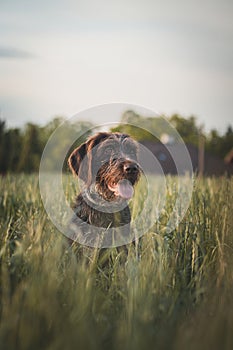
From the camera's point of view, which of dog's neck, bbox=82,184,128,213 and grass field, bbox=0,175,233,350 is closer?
grass field, bbox=0,175,233,350

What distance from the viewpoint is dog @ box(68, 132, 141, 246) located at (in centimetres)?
460

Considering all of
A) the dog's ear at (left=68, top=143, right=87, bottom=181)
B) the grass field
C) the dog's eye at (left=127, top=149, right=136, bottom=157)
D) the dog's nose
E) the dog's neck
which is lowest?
the grass field

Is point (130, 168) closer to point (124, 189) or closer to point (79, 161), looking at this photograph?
point (124, 189)

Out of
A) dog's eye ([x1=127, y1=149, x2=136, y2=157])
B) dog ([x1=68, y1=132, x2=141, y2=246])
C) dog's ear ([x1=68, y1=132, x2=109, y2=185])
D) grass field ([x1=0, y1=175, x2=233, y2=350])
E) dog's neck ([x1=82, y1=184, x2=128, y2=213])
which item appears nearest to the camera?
grass field ([x1=0, y1=175, x2=233, y2=350])

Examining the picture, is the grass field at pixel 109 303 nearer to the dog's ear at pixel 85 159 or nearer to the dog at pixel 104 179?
the dog at pixel 104 179

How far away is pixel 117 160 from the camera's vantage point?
486cm

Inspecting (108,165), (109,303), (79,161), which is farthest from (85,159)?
(109,303)

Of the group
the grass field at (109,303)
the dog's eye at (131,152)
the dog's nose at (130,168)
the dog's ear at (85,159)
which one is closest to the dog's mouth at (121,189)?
the dog's nose at (130,168)

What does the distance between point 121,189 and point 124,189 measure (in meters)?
0.05

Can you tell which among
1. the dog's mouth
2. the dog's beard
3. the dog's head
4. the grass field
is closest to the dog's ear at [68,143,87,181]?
the dog's head

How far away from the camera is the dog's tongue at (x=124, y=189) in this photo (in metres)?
4.87

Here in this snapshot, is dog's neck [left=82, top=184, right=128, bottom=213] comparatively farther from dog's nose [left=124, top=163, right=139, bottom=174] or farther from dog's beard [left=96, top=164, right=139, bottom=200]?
dog's nose [left=124, top=163, right=139, bottom=174]

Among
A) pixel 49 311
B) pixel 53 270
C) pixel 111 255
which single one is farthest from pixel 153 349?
pixel 111 255

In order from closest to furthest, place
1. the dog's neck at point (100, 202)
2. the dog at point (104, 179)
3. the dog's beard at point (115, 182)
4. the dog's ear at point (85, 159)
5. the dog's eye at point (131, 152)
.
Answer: the dog at point (104, 179) → the dog's neck at point (100, 202) → the dog's beard at point (115, 182) → the dog's ear at point (85, 159) → the dog's eye at point (131, 152)
